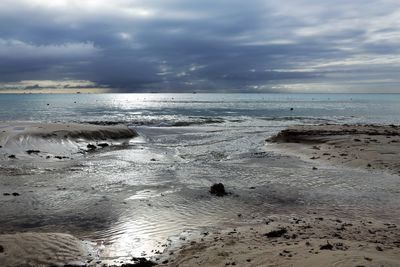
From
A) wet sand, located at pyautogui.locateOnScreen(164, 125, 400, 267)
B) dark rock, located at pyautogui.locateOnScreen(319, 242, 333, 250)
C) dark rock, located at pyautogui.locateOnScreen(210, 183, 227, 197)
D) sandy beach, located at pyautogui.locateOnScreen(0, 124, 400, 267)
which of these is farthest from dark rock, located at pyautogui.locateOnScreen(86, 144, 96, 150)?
dark rock, located at pyautogui.locateOnScreen(319, 242, 333, 250)

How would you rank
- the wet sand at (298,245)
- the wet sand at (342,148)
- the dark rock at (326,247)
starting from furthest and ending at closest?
the wet sand at (342,148)
the dark rock at (326,247)
the wet sand at (298,245)

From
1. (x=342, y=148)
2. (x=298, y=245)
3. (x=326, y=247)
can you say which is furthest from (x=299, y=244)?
(x=342, y=148)

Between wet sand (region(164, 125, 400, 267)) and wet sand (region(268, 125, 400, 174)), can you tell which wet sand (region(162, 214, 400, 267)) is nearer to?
wet sand (region(164, 125, 400, 267))

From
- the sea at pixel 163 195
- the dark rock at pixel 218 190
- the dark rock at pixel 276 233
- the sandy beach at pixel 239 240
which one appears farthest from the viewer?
the dark rock at pixel 218 190

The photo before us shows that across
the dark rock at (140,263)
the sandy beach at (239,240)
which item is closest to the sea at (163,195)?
the sandy beach at (239,240)

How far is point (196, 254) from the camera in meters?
7.07

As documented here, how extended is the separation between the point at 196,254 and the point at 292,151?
1638cm

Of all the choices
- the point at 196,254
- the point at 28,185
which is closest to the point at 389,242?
the point at 196,254

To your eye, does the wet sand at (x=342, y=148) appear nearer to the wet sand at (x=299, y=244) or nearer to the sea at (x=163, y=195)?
the sea at (x=163, y=195)

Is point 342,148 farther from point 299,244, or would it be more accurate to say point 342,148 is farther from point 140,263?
point 140,263

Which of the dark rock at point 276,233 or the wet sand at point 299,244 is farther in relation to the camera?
the dark rock at point 276,233

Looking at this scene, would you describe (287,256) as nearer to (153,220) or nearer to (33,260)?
(153,220)

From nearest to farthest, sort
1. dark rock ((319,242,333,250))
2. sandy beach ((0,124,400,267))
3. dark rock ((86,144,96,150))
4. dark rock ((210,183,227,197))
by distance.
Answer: sandy beach ((0,124,400,267)), dark rock ((319,242,333,250)), dark rock ((210,183,227,197)), dark rock ((86,144,96,150))

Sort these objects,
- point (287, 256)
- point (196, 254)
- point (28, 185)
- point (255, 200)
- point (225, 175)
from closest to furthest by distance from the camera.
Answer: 1. point (287, 256)
2. point (196, 254)
3. point (255, 200)
4. point (28, 185)
5. point (225, 175)
